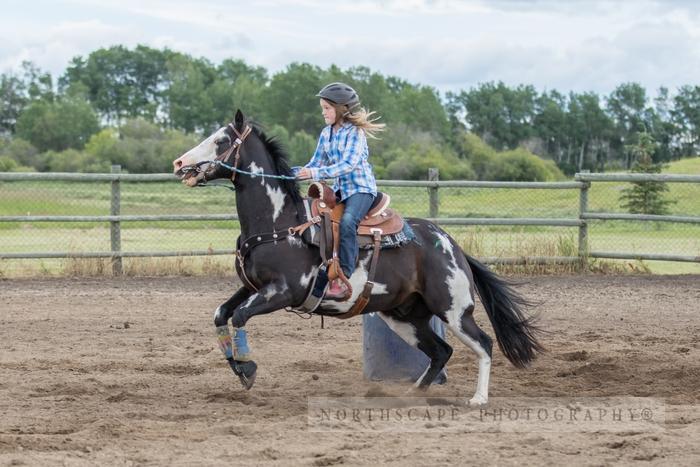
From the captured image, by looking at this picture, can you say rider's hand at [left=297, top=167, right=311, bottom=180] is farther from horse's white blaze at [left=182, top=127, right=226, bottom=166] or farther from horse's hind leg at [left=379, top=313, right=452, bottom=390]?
horse's hind leg at [left=379, top=313, right=452, bottom=390]

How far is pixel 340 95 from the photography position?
279 inches

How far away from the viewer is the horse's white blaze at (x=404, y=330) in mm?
7789

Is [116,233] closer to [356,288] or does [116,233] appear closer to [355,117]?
[356,288]

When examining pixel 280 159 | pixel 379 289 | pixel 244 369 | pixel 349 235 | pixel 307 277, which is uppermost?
pixel 280 159

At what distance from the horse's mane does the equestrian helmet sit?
0.54 m

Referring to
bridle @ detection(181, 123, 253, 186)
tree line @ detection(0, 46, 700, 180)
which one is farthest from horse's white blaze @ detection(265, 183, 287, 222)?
tree line @ detection(0, 46, 700, 180)

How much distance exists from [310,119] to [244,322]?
56.2 metres

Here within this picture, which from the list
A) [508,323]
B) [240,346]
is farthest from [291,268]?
[508,323]

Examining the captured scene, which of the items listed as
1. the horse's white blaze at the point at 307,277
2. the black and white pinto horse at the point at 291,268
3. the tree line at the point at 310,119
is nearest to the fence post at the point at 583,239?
the black and white pinto horse at the point at 291,268

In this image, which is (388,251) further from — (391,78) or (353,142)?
(391,78)

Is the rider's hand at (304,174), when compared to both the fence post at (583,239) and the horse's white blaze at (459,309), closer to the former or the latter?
the horse's white blaze at (459,309)

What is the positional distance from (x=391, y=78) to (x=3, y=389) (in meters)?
78.8

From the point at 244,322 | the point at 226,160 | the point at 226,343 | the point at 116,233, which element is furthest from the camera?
the point at 116,233

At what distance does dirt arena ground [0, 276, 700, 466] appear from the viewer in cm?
561
